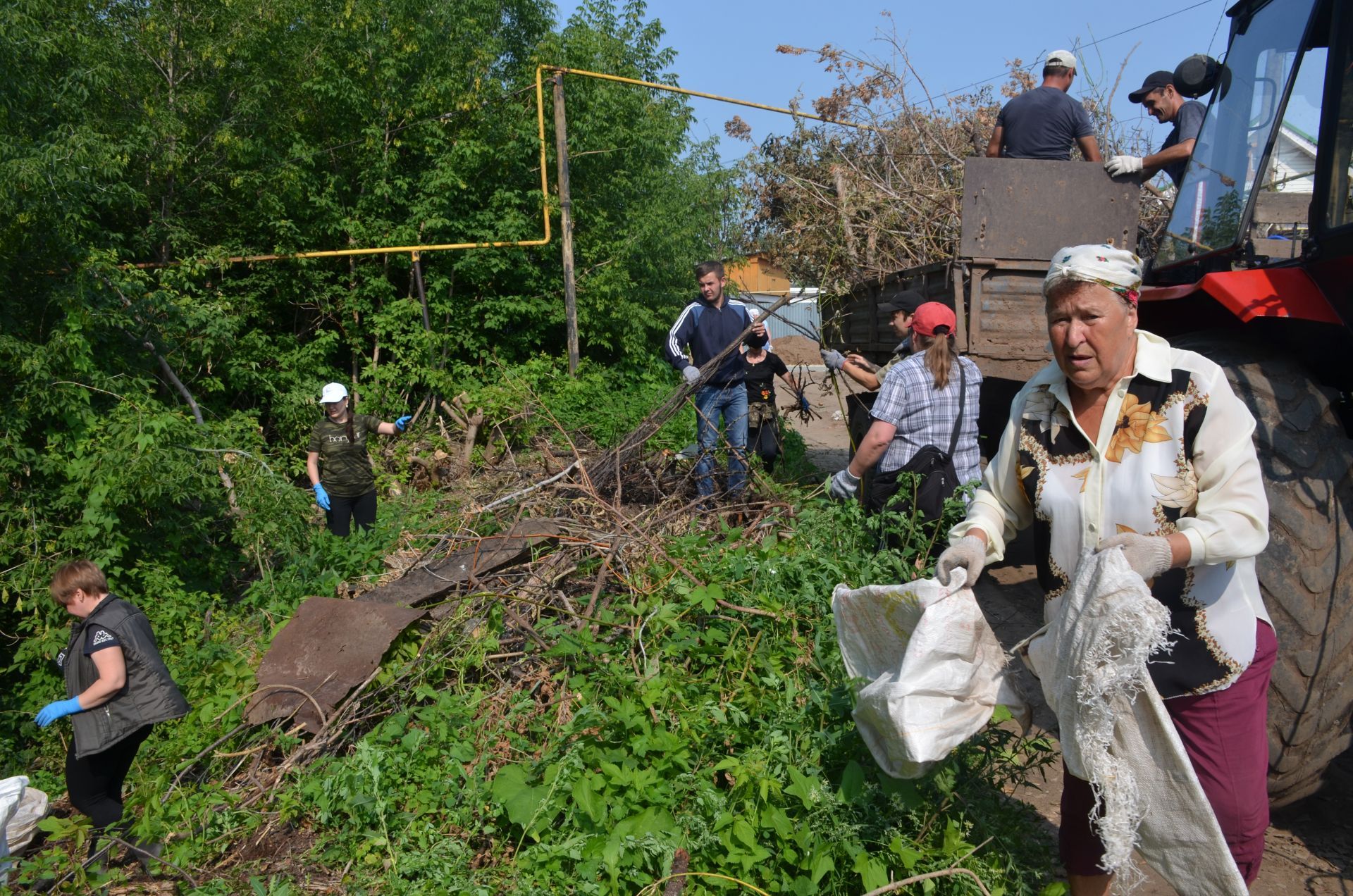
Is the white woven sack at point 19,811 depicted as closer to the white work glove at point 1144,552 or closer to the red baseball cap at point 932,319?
the white work glove at point 1144,552

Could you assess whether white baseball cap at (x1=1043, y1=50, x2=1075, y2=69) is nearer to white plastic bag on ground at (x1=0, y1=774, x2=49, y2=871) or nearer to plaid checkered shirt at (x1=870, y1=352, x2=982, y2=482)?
plaid checkered shirt at (x1=870, y1=352, x2=982, y2=482)

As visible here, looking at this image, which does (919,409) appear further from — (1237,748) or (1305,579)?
(1237,748)

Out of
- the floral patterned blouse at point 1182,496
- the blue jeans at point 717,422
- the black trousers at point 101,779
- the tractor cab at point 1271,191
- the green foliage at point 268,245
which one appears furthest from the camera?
the blue jeans at point 717,422

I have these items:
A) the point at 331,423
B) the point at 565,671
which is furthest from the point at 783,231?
the point at 565,671

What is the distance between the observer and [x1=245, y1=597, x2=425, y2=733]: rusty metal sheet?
13.3ft

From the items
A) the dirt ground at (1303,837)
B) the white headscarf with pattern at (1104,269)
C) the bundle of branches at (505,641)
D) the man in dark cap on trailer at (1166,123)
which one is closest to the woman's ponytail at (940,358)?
the bundle of branches at (505,641)

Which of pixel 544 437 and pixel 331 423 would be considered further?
pixel 544 437

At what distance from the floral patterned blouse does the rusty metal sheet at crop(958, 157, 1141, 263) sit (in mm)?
3221

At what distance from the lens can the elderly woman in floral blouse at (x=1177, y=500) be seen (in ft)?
6.74

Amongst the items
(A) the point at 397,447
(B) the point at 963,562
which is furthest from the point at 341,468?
Answer: (B) the point at 963,562

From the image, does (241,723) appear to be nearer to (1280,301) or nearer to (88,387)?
(88,387)

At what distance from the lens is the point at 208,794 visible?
3.72 meters

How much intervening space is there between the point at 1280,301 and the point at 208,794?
4482 mm

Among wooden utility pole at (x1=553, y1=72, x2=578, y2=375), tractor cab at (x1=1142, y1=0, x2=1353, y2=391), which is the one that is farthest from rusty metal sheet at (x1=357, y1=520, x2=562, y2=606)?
wooden utility pole at (x1=553, y1=72, x2=578, y2=375)
